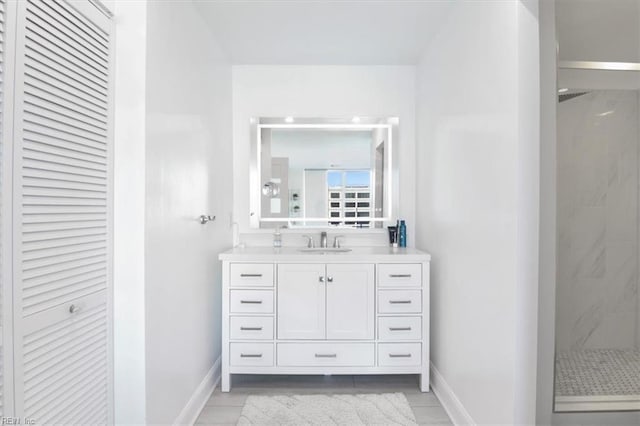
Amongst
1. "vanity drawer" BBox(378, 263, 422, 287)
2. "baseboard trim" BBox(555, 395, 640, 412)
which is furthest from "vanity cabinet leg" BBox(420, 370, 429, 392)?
"baseboard trim" BBox(555, 395, 640, 412)

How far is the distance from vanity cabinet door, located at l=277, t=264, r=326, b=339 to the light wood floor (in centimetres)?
38

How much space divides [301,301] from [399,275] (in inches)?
26.5

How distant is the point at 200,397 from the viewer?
2164 millimetres

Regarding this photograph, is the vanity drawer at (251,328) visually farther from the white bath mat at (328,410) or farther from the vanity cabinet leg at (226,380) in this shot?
the white bath mat at (328,410)

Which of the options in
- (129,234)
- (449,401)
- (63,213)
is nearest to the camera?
(63,213)

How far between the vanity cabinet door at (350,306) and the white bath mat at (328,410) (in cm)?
38

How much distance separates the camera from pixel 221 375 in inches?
101

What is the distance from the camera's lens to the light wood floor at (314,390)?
83.0 inches

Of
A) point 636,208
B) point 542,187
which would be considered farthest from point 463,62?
point 636,208

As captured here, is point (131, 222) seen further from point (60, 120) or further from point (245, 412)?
point (245, 412)

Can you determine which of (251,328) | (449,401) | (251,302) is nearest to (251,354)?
(251,328)

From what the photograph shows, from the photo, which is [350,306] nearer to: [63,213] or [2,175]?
[63,213]

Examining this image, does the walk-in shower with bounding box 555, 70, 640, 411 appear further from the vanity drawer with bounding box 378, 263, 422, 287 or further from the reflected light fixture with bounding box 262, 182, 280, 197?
the reflected light fixture with bounding box 262, 182, 280, 197

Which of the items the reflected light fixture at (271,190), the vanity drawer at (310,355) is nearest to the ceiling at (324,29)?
the reflected light fixture at (271,190)
